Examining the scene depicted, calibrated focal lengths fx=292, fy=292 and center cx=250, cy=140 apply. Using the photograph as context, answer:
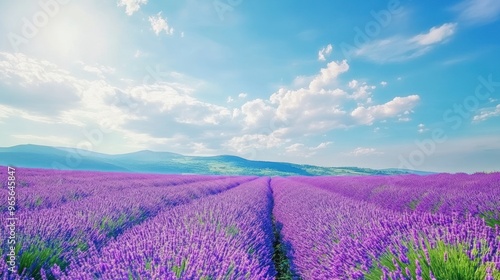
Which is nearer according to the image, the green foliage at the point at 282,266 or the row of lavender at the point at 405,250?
the row of lavender at the point at 405,250

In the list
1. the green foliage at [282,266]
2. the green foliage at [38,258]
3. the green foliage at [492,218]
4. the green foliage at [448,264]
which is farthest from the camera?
the green foliage at [282,266]

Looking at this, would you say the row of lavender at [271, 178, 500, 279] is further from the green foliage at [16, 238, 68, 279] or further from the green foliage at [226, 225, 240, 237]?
the green foliage at [16, 238, 68, 279]

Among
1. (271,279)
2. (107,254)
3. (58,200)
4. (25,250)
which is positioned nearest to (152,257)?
(107,254)

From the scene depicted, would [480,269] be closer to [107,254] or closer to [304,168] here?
[107,254]

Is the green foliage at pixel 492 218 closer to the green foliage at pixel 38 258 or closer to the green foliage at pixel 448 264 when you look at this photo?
the green foliage at pixel 448 264

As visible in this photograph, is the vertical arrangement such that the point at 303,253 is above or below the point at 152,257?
below

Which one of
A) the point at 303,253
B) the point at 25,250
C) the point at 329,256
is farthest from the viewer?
the point at 303,253

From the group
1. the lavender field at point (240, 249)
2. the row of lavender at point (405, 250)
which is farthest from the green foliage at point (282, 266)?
the row of lavender at point (405, 250)

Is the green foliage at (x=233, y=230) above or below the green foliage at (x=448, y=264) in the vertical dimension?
below

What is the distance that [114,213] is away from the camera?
3.60 m

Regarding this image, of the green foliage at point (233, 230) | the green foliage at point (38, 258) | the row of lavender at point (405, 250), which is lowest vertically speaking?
the green foliage at point (38, 258)

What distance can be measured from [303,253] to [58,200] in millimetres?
4278

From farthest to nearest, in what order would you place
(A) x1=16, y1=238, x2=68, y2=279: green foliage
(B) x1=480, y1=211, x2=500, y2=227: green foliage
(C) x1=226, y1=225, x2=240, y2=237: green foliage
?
(B) x1=480, y1=211, x2=500, y2=227: green foliage, (C) x1=226, y1=225, x2=240, y2=237: green foliage, (A) x1=16, y1=238, x2=68, y2=279: green foliage

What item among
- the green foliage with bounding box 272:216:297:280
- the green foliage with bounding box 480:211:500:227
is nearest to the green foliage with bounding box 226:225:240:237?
the green foliage with bounding box 272:216:297:280
